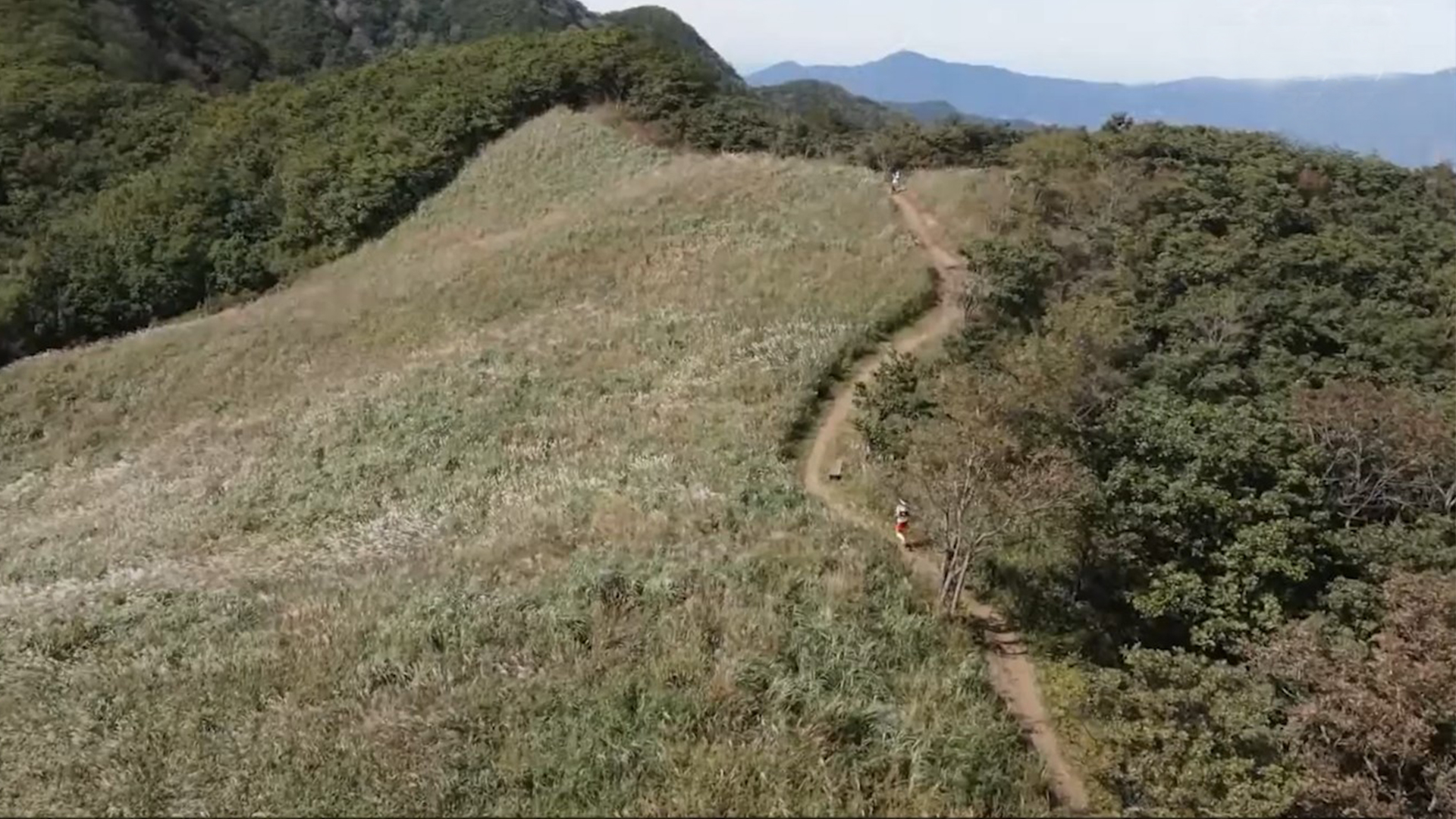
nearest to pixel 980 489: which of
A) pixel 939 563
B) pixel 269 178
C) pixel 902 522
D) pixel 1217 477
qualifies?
pixel 939 563

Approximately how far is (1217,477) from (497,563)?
422 inches

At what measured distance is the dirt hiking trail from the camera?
11.1m

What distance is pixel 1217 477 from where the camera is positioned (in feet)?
53.0

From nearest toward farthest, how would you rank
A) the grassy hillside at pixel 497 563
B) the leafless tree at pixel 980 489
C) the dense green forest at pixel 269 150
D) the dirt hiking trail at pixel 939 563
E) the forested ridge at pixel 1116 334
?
the grassy hillside at pixel 497 563, the forested ridge at pixel 1116 334, the dirt hiking trail at pixel 939 563, the leafless tree at pixel 980 489, the dense green forest at pixel 269 150

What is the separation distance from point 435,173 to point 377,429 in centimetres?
2642

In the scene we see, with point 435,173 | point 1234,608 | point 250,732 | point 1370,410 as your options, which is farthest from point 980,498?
point 435,173

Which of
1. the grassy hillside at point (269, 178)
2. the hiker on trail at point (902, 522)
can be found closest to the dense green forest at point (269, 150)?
the grassy hillside at point (269, 178)

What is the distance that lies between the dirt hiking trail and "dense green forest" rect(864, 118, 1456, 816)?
0.49m

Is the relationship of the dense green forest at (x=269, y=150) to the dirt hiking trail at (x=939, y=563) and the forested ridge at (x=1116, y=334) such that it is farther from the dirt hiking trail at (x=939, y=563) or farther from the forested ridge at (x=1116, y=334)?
the dirt hiking trail at (x=939, y=563)

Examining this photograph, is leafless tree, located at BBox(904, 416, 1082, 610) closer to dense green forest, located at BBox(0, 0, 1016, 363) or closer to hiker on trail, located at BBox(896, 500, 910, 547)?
hiker on trail, located at BBox(896, 500, 910, 547)

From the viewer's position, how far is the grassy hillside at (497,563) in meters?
9.32

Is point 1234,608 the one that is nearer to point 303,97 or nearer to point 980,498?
point 980,498

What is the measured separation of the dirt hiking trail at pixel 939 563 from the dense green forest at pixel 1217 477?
49 centimetres

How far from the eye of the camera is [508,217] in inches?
1672
